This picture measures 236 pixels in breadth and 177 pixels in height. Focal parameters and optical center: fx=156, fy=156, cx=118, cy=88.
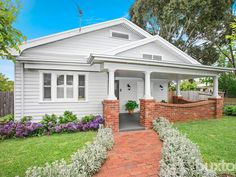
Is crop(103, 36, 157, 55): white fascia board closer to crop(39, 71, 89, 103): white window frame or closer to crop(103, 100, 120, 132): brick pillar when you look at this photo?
crop(39, 71, 89, 103): white window frame

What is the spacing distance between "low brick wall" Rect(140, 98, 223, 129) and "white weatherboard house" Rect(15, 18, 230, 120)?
0.65m

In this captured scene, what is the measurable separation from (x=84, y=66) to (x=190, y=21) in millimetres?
11872

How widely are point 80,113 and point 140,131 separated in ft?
11.7

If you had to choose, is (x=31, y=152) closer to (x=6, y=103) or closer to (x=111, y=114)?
(x=111, y=114)

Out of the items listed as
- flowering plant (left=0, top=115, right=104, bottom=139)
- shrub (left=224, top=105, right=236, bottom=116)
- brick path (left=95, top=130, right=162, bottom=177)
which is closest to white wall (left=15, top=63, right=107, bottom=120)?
flowering plant (left=0, top=115, right=104, bottom=139)

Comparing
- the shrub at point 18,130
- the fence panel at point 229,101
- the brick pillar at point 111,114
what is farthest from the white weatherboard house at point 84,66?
the fence panel at point 229,101

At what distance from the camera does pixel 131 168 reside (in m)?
3.82

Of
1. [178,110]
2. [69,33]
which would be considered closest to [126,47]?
[69,33]

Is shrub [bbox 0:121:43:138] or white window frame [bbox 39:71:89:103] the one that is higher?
white window frame [bbox 39:71:89:103]

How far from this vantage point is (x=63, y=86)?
8.54m

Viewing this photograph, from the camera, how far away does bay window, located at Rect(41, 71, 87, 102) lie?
27.2 ft

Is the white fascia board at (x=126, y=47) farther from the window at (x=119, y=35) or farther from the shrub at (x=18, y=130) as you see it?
the shrub at (x=18, y=130)

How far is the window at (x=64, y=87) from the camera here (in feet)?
27.9

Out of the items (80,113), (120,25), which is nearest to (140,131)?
(80,113)
